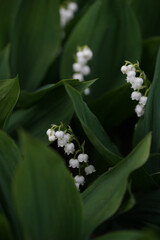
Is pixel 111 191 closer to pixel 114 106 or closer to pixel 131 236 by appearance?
pixel 131 236

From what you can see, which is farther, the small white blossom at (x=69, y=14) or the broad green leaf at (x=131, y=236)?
the small white blossom at (x=69, y=14)

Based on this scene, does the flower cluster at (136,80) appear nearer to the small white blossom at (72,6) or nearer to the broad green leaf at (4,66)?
the broad green leaf at (4,66)

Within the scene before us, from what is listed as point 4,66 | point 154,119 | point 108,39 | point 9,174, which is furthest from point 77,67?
point 9,174

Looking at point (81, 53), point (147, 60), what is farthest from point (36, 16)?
point (147, 60)

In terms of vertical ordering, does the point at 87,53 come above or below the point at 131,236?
above

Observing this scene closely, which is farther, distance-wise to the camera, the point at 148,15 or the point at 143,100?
the point at 148,15

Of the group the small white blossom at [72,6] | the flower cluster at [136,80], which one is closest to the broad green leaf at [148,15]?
the small white blossom at [72,6]

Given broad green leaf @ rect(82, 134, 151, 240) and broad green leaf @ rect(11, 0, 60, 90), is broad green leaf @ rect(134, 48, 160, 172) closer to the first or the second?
broad green leaf @ rect(82, 134, 151, 240)

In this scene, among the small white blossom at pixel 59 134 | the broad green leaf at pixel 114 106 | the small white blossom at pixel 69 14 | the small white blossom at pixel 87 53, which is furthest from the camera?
the small white blossom at pixel 69 14
